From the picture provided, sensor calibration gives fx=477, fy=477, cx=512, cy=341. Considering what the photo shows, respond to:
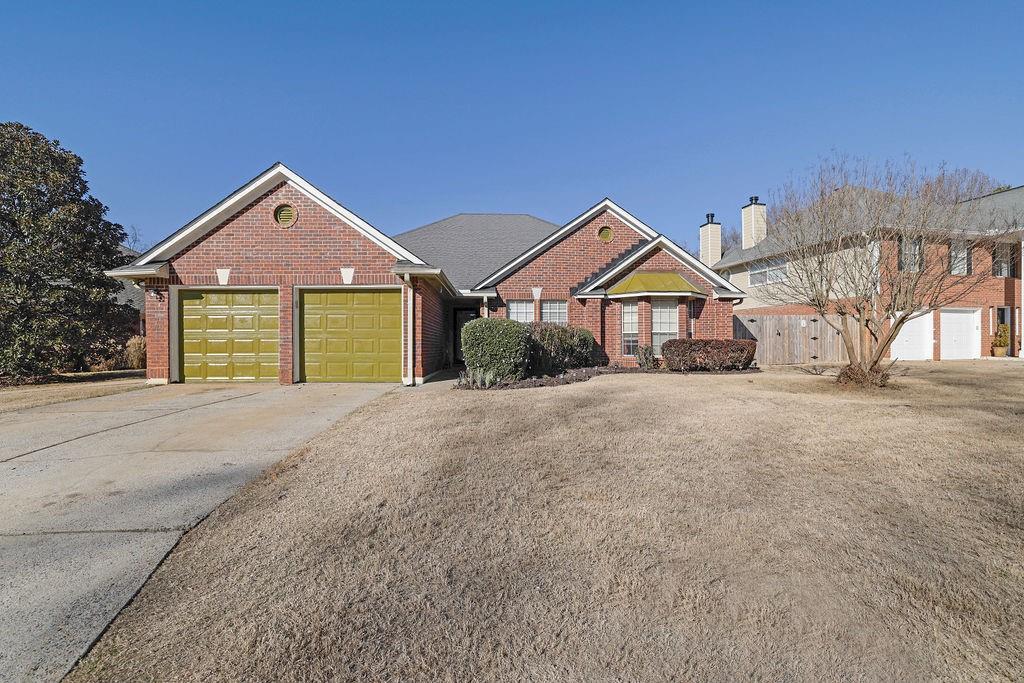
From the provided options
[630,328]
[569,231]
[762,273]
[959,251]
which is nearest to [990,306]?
[762,273]

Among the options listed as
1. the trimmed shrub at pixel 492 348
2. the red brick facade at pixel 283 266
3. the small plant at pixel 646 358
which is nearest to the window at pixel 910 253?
the small plant at pixel 646 358

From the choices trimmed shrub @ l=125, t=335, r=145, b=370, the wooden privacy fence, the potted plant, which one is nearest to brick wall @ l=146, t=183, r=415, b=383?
trimmed shrub @ l=125, t=335, r=145, b=370

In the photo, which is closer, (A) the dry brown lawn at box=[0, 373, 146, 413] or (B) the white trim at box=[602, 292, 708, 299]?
(A) the dry brown lawn at box=[0, 373, 146, 413]

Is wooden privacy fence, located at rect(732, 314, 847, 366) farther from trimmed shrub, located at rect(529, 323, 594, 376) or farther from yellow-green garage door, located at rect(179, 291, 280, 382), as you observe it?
yellow-green garage door, located at rect(179, 291, 280, 382)

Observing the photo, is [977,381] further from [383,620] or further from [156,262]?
[156,262]

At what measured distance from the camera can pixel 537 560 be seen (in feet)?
10.0

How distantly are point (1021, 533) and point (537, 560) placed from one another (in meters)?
3.43

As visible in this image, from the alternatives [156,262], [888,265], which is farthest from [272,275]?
[888,265]

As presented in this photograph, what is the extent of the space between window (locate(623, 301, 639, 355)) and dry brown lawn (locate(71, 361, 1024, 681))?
11.2 meters

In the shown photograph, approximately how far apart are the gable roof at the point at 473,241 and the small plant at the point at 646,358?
7152mm

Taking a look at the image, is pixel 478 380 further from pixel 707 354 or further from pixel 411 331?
pixel 707 354

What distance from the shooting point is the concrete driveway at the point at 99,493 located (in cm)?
249

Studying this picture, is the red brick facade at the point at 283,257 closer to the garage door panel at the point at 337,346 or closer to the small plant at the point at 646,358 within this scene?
the garage door panel at the point at 337,346

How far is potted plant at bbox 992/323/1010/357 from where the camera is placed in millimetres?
21766
